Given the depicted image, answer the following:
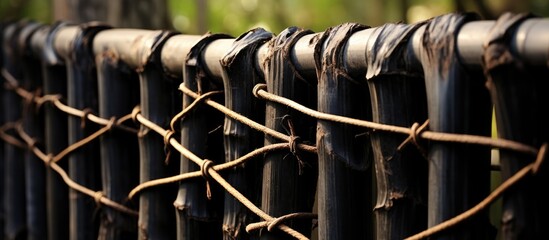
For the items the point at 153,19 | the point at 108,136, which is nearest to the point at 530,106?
the point at 108,136

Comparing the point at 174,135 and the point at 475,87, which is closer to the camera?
the point at 475,87

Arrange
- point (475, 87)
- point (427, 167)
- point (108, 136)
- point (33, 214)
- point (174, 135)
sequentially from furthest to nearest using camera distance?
point (33, 214) < point (108, 136) < point (174, 135) < point (427, 167) < point (475, 87)

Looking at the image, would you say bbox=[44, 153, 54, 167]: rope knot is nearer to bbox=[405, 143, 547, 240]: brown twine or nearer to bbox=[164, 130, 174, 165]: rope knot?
bbox=[164, 130, 174, 165]: rope knot

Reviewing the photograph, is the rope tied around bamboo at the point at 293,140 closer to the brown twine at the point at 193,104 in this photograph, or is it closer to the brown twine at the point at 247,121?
the brown twine at the point at 247,121

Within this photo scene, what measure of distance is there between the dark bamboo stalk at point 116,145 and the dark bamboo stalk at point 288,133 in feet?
2.21

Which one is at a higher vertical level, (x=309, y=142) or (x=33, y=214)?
(x=309, y=142)

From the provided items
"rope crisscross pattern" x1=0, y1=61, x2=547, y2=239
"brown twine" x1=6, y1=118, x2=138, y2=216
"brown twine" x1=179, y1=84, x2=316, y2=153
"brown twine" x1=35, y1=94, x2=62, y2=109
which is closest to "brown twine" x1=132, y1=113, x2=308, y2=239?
"rope crisscross pattern" x1=0, y1=61, x2=547, y2=239

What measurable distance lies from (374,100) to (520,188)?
30 centimetres

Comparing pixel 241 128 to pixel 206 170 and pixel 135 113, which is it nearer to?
pixel 206 170

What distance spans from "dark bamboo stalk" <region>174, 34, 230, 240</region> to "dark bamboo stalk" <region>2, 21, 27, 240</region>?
1.21m

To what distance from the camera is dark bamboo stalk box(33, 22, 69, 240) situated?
2.69 m

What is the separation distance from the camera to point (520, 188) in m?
1.23

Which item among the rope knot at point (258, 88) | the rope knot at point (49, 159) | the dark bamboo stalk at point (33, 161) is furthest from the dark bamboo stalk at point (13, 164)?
the rope knot at point (258, 88)

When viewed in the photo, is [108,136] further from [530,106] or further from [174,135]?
[530,106]
